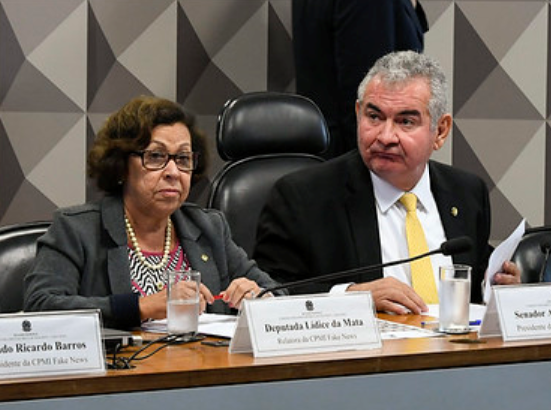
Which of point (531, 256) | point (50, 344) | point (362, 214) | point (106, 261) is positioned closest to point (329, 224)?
point (362, 214)

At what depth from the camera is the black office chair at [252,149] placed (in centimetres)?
349

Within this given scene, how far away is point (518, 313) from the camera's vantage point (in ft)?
6.92

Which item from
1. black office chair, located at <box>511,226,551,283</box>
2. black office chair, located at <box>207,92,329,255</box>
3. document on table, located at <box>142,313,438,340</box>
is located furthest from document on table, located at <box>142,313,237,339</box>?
black office chair, located at <box>511,226,551,283</box>

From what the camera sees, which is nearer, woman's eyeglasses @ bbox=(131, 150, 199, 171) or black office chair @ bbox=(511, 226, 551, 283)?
woman's eyeglasses @ bbox=(131, 150, 199, 171)

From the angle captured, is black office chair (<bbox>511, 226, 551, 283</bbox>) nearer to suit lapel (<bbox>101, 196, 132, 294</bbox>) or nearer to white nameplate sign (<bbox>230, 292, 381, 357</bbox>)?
suit lapel (<bbox>101, 196, 132, 294</bbox>)

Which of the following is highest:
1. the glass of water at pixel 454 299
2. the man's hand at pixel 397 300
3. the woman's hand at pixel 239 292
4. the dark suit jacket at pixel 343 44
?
the dark suit jacket at pixel 343 44

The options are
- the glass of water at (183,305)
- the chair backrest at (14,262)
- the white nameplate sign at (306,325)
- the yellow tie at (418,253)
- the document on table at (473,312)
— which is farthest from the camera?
the yellow tie at (418,253)

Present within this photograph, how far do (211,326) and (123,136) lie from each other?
2.47ft

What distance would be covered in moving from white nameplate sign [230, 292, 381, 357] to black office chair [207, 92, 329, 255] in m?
1.56

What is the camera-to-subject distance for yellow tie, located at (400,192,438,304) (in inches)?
116

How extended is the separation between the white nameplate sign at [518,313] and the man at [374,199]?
0.86 meters

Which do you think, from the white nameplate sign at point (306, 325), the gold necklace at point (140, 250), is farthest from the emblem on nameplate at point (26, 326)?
the gold necklace at point (140, 250)

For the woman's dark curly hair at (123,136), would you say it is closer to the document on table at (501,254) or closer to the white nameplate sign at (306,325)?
the document on table at (501,254)

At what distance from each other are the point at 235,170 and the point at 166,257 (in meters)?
0.74
